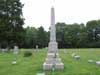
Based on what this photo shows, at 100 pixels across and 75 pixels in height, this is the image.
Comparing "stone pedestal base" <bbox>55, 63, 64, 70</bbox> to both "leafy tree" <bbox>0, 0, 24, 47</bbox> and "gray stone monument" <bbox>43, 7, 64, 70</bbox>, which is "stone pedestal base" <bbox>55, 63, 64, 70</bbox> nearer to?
"gray stone monument" <bbox>43, 7, 64, 70</bbox>

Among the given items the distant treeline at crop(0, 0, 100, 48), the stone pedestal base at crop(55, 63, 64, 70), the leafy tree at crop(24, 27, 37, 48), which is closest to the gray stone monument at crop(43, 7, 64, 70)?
the stone pedestal base at crop(55, 63, 64, 70)

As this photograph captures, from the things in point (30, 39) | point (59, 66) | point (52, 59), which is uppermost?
point (30, 39)

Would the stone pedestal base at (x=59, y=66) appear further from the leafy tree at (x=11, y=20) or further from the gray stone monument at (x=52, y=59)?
the leafy tree at (x=11, y=20)

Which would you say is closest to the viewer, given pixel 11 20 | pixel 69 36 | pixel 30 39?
pixel 11 20

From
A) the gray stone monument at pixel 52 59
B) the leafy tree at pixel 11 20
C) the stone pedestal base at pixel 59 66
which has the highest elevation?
the leafy tree at pixel 11 20

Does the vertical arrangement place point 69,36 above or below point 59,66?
above

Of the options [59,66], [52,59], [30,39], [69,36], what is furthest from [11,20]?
[69,36]

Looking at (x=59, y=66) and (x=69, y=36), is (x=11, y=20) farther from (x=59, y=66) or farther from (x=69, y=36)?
(x=69, y=36)

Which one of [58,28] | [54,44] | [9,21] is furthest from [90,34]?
[54,44]

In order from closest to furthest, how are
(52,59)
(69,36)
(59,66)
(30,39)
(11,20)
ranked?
(59,66) < (52,59) < (11,20) < (30,39) < (69,36)

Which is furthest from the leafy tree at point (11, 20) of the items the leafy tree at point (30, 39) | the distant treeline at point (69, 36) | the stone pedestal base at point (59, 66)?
the stone pedestal base at point (59, 66)

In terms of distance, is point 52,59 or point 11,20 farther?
point 11,20

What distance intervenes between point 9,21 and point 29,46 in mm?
27091

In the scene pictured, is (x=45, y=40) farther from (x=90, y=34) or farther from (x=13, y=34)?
(x=13, y=34)
